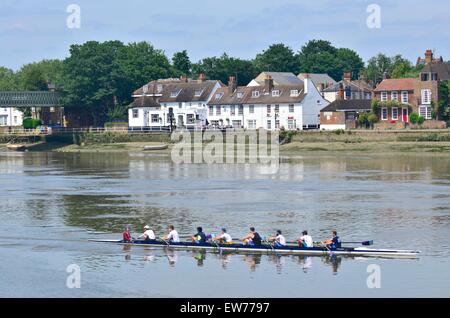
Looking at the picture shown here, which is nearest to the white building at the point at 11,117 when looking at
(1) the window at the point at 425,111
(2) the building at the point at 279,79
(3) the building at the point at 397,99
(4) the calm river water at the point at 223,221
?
(2) the building at the point at 279,79

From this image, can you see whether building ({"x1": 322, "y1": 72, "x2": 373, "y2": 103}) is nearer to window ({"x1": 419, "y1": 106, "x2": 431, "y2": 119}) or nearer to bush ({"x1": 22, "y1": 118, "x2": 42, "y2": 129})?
window ({"x1": 419, "y1": 106, "x2": 431, "y2": 119})

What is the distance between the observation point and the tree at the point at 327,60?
18450 cm

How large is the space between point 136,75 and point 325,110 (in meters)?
39.2

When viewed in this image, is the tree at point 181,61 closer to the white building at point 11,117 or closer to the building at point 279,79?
the building at point 279,79

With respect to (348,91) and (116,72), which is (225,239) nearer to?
(348,91)

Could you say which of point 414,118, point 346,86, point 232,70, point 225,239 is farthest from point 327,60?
point 225,239

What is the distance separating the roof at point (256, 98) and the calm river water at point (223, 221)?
30140mm

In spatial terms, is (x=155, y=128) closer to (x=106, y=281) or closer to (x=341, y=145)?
(x=341, y=145)

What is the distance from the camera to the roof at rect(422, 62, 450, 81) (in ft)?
388

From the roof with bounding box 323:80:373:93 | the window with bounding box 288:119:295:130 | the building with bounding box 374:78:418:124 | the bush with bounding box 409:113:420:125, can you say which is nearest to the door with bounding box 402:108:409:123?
the building with bounding box 374:78:418:124

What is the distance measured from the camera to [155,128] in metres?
133

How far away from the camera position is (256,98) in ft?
434

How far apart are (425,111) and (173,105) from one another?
128ft

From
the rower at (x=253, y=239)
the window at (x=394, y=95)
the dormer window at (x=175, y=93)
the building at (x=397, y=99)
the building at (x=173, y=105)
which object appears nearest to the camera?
the rower at (x=253, y=239)
